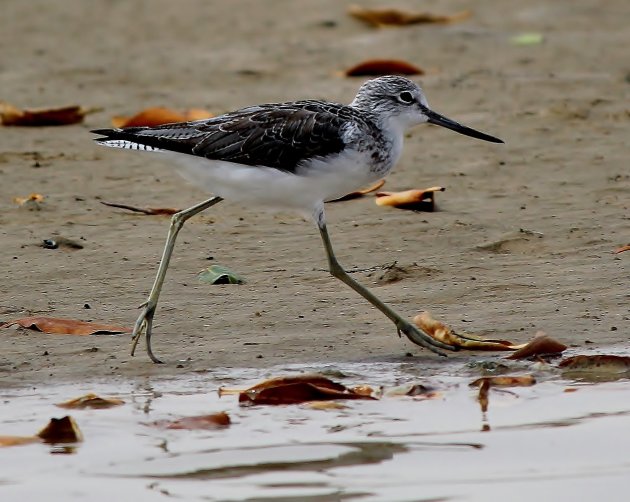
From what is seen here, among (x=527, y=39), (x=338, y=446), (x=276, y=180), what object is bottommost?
(x=338, y=446)

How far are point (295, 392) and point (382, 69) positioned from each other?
19.4ft

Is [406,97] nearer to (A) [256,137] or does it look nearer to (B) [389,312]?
(A) [256,137]

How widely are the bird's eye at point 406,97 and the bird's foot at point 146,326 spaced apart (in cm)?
185

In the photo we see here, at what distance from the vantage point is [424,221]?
8.71 meters

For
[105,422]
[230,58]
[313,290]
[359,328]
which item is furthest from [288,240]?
[230,58]

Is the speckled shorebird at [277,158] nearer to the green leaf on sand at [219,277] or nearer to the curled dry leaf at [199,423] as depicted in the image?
the green leaf on sand at [219,277]

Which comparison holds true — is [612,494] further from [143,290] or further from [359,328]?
[143,290]

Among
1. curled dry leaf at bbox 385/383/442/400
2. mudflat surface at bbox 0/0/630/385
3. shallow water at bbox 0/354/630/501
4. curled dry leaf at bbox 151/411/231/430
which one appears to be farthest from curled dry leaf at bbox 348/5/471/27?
curled dry leaf at bbox 151/411/231/430

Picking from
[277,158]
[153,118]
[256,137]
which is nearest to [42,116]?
[153,118]

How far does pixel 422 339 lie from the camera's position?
272 inches

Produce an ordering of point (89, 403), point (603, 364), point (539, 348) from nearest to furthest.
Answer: point (89, 403) < point (603, 364) < point (539, 348)

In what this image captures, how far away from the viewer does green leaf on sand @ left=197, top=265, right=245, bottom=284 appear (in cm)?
782

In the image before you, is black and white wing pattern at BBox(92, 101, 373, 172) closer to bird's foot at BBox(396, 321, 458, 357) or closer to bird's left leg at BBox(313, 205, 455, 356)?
bird's left leg at BBox(313, 205, 455, 356)

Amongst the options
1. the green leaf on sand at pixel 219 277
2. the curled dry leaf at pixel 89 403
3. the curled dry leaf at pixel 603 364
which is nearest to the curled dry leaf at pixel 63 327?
the green leaf on sand at pixel 219 277
